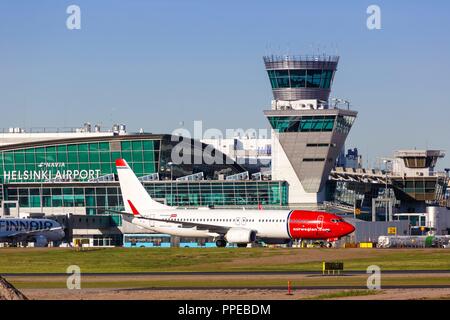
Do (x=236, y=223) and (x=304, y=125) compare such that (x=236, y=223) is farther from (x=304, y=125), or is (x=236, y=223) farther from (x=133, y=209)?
(x=304, y=125)

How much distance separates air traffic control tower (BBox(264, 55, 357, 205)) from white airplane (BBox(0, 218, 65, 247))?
1799 inches

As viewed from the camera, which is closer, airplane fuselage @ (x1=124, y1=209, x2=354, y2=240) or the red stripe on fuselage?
airplane fuselage @ (x1=124, y1=209, x2=354, y2=240)

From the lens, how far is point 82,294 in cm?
6638

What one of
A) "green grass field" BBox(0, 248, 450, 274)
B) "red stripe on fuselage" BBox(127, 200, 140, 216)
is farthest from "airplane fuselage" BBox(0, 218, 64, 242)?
"green grass field" BBox(0, 248, 450, 274)

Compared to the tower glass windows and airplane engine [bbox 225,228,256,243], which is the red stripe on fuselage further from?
the tower glass windows

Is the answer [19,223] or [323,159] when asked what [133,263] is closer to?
[19,223]

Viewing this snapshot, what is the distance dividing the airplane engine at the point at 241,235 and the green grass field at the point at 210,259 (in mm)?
7770

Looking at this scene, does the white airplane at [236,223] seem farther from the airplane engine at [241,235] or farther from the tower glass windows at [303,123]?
the tower glass windows at [303,123]

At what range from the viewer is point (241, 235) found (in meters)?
131

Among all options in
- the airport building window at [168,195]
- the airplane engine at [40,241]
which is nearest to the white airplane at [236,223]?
the airplane engine at [40,241]

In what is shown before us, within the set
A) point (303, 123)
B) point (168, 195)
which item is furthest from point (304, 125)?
point (168, 195)

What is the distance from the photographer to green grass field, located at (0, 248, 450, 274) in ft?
318

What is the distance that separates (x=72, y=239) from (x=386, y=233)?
51.7 metres
